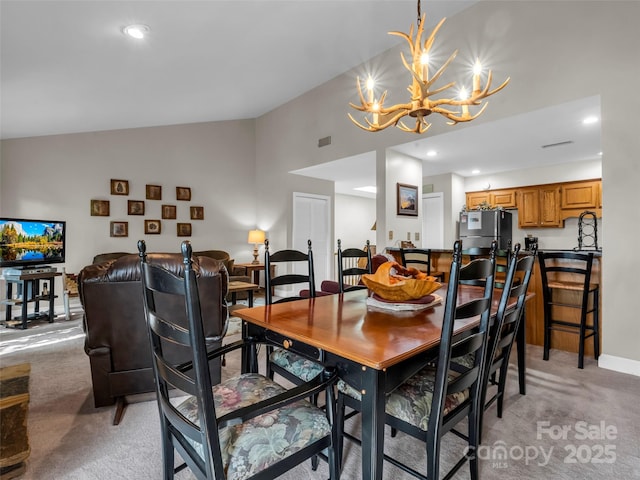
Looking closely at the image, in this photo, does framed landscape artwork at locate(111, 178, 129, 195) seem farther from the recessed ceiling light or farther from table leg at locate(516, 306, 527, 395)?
table leg at locate(516, 306, 527, 395)

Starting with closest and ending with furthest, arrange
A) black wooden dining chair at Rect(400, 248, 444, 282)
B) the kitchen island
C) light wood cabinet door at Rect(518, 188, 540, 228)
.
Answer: the kitchen island, black wooden dining chair at Rect(400, 248, 444, 282), light wood cabinet door at Rect(518, 188, 540, 228)

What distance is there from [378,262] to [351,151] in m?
3.13

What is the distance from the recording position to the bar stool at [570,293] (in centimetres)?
287

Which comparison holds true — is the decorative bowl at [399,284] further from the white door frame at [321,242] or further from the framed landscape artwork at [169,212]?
the framed landscape artwork at [169,212]

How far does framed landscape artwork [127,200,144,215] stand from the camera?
5.43 meters

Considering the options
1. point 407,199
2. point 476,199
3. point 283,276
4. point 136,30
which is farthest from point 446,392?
point 476,199

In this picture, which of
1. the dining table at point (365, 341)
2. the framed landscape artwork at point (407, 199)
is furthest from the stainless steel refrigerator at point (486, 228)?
the dining table at point (365, 341)

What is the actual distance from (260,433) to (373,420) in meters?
0.37

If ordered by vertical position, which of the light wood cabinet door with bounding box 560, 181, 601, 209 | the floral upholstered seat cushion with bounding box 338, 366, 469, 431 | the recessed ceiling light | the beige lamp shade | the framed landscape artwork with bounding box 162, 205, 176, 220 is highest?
the recessed ceiling light

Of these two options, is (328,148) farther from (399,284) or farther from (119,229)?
(399,284)

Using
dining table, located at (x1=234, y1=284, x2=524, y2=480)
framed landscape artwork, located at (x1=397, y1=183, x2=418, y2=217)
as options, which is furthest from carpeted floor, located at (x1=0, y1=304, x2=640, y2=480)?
framed landscape artwork, located at (x1=397, y1=183, x2=418, y2=217)

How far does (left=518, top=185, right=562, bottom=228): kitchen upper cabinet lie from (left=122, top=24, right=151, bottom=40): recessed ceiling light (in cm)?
596

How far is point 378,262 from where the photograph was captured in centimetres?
211

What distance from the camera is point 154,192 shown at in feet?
18.5
